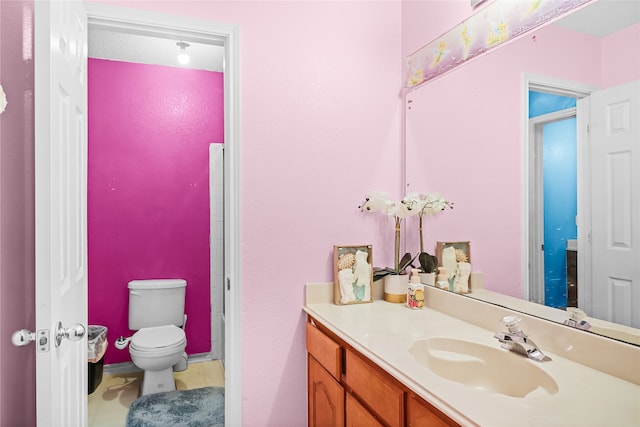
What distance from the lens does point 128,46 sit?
9.19ft

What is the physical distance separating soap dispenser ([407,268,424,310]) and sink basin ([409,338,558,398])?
37 cm

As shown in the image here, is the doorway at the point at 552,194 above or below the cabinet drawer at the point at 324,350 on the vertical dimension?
above

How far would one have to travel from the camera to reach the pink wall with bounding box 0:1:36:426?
4.09 feet

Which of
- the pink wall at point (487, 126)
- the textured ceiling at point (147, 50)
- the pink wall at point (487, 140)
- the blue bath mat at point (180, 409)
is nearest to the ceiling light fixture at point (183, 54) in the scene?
the textured ceiling at point (147, 50)

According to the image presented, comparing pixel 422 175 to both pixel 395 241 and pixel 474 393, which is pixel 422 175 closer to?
pixel 395 241

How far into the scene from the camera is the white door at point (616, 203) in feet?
3.37

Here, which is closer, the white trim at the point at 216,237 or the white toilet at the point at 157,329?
the white toilet at the point at 157,329

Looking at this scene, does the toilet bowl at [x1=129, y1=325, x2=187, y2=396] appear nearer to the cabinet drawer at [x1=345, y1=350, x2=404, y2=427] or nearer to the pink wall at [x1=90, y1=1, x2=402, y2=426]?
the pink wall at [x1=90, y1=1, x2=402, y2=426]

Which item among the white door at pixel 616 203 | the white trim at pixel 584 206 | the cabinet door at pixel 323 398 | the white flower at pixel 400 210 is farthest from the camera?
the white flower at pixel 400 210

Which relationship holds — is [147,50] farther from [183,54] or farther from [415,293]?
[415,293]

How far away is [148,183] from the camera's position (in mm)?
3082

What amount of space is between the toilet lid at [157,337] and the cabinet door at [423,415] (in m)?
2.05

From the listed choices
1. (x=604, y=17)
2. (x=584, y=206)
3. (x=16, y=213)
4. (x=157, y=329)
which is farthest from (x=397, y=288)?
(x=157, y=329)

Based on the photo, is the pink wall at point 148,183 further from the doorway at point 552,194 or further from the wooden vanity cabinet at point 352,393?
the doorway at point 552,194
